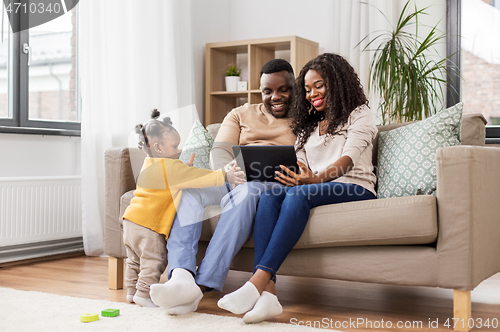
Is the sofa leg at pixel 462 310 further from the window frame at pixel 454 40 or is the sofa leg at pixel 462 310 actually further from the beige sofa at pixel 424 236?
the window frame at pixel 454 40

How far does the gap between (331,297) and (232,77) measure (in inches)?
82.2

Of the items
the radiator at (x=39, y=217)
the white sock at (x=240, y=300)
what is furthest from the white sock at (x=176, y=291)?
the radiator at (x=39, y=217)

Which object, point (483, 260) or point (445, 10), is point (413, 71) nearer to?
point (445, 10)

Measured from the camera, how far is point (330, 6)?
3.54 m

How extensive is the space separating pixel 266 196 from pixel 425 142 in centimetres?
63

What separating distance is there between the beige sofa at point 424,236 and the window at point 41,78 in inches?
73.4

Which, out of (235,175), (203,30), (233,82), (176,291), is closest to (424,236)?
(235,175)

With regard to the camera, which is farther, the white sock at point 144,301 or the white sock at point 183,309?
the white sock at point 144,301

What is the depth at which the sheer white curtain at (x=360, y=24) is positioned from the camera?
127 inches

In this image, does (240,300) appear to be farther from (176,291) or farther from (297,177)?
(297,177)

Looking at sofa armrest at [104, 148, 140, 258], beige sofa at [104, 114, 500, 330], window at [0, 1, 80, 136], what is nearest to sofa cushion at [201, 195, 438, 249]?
beige sofa at [104, 114, 500, 330]

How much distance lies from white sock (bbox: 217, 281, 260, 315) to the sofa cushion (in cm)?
27

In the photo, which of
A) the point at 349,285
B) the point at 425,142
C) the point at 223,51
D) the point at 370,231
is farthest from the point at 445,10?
the point at 370,231

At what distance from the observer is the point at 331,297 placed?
6.38 feet
